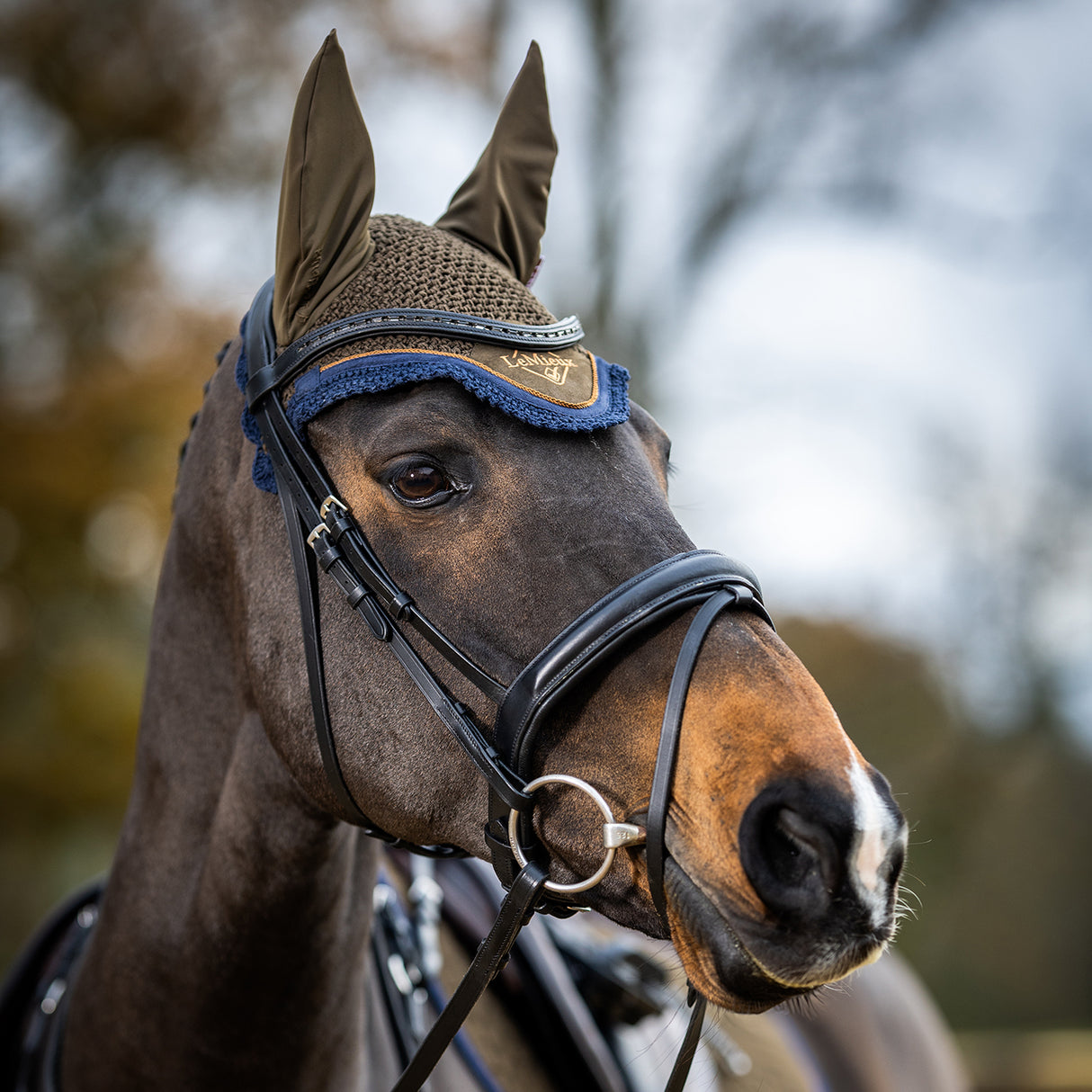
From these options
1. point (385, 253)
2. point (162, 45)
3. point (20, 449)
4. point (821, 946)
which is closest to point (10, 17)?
point (162, 45)

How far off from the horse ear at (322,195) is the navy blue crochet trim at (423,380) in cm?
18

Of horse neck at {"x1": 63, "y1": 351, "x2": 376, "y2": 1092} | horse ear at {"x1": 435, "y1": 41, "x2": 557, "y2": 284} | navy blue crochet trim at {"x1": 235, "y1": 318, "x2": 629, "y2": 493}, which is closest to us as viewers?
navy blue crochet trim at {"x1": 235, "y1": 318, "x2": 629, "y2": 493}

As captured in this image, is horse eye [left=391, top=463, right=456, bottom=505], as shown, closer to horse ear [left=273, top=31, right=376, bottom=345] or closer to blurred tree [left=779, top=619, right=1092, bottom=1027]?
horse ear [left=273, top=31, right=376, bottom=345]

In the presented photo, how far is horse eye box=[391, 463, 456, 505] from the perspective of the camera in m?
1.62

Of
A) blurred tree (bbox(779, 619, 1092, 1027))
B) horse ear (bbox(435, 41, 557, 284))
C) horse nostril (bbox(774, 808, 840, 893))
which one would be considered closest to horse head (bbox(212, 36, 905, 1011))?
horse nostril (bbox(774, 808, 840, 893))

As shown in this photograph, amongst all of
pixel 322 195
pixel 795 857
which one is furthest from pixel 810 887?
pixel 322 195

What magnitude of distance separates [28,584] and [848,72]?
10191 mm

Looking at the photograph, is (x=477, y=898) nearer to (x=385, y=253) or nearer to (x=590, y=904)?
(x=590, y=904)

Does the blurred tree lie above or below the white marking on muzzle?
below

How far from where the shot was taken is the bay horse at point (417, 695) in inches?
49.9

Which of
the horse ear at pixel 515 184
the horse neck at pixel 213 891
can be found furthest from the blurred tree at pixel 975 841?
the horse neck at pixel 213 891

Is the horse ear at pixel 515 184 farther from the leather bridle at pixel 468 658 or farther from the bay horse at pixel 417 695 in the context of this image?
the leather bridle at pixel 468 658

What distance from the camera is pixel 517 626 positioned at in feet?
4.93

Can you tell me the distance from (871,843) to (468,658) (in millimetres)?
681
